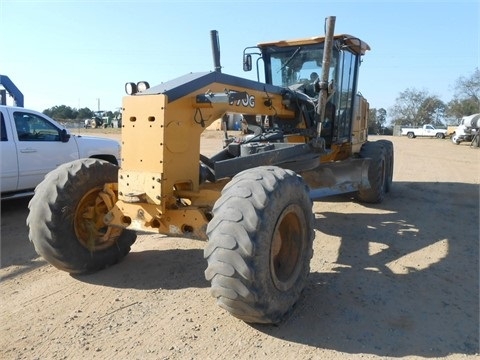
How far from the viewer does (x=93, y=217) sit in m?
4.66

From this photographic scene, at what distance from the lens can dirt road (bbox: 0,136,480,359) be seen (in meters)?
3.39

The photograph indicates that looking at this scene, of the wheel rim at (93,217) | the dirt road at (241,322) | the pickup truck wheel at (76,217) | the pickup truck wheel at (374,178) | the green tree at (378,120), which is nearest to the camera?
the dirt road at (241,322)

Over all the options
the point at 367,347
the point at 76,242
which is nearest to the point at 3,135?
the point at 76,242

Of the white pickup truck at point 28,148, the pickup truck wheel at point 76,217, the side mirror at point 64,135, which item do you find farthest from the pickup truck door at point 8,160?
the pickup truck wheel at point 76,217

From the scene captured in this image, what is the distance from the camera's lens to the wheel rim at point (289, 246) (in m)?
3.90

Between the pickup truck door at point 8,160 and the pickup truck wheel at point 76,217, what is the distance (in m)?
3.35

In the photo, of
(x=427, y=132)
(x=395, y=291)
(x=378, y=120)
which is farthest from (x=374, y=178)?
(x=378, y=120)

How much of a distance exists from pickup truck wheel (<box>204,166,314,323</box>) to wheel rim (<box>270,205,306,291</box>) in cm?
4

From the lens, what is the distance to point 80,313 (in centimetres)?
391

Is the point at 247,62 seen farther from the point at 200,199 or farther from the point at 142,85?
the point at 200,199

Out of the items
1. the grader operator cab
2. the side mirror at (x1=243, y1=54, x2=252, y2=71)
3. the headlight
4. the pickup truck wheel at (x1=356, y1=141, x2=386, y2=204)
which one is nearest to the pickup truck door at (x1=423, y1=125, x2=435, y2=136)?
the pickup truck wheel at (x1=356, y1=141, x2=386, y2=204)

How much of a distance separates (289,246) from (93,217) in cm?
211

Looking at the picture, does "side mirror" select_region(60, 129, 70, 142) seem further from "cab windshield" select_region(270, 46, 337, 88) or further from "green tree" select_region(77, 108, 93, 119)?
"green tree" select_region(77, 108, 93, 119)

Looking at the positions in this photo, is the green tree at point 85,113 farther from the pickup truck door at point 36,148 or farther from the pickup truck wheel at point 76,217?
the pickup truck wheel at point 76,217
